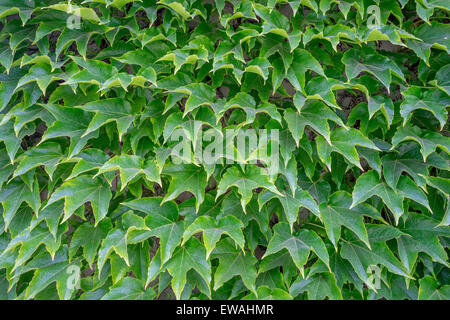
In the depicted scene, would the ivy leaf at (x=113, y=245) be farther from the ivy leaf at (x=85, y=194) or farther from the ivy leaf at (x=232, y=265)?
the ivy leaf at (x=232, y=265)

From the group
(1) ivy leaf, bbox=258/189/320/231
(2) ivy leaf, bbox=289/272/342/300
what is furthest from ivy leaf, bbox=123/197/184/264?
(2) ivy leaf, bbox=289/272/342/300

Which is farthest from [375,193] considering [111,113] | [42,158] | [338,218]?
[42,158]

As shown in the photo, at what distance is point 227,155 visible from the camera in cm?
105

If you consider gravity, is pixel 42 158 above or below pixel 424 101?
below

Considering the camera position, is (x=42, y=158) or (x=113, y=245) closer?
(x=113, y=245)

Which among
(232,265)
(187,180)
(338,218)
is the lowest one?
(232,265)

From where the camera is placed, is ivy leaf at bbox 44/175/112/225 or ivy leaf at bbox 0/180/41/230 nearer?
ivy leaf at bbox 44/175/112/225

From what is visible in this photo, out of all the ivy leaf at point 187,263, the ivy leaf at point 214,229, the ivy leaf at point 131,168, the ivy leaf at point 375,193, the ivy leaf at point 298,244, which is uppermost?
the ivy leaf at point 131,168

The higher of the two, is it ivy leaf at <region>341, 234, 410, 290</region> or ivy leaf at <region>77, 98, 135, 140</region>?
ivy leaf at <region>77, 98, 135, 140</region>

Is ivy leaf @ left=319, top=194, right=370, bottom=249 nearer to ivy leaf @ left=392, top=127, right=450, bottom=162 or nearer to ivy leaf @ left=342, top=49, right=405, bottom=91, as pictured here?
ivy leaf @ left=392, top=127, right=450, bottom=162

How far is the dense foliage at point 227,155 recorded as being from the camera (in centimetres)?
108

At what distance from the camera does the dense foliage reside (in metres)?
1.08

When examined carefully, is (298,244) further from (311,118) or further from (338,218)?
(311,118)

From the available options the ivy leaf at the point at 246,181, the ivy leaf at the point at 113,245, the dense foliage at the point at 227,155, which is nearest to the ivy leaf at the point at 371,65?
the dense foliage at the point at 227,155
